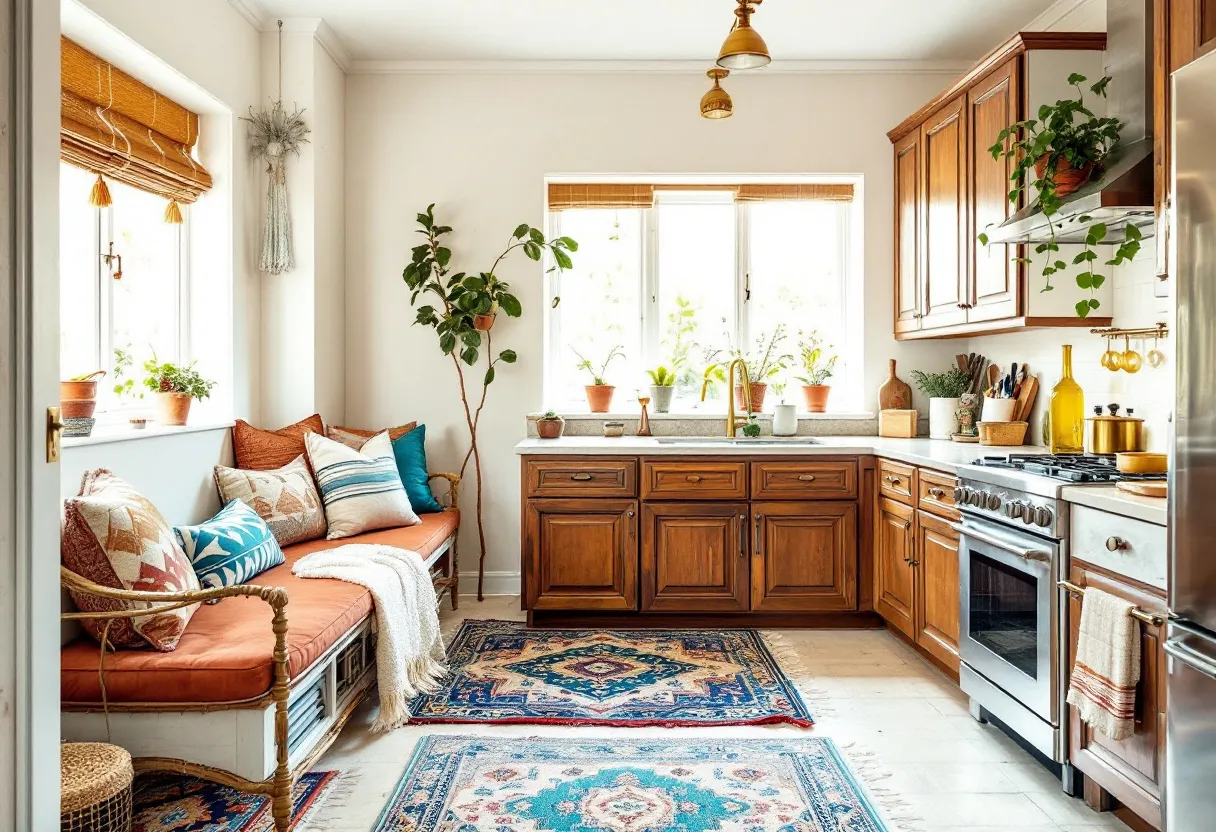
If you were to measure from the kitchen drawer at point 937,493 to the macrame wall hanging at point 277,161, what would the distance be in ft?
9.51

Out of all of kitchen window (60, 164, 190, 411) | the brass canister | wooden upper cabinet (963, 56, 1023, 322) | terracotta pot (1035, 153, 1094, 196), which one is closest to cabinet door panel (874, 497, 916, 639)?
the brass canister

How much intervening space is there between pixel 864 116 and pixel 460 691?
11.2 feet

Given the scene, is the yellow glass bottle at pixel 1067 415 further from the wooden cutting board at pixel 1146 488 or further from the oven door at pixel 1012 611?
the wooden cutting board at pixel 1146 488

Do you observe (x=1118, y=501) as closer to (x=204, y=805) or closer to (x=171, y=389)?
(x=204, y=805)

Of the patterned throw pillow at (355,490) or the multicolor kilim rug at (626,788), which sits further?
the patterned throw pillow at (355,490)

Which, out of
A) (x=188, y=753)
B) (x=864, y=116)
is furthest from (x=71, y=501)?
(x=864, y=116)

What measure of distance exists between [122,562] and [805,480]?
2.70 meters

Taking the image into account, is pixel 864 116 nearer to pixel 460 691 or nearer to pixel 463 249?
pixel 463 249

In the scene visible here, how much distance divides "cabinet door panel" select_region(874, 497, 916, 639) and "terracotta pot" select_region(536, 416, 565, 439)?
154cm

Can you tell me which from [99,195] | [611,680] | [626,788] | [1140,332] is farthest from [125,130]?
[1140,332]

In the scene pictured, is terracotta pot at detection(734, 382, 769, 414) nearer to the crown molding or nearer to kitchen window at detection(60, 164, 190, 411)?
the crown molding

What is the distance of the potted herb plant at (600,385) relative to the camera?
4438 mm

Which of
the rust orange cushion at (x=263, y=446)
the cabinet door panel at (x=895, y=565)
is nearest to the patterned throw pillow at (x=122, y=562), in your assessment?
the rust orange cushion at (x=263, y=446)

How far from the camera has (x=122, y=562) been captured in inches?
83.7
